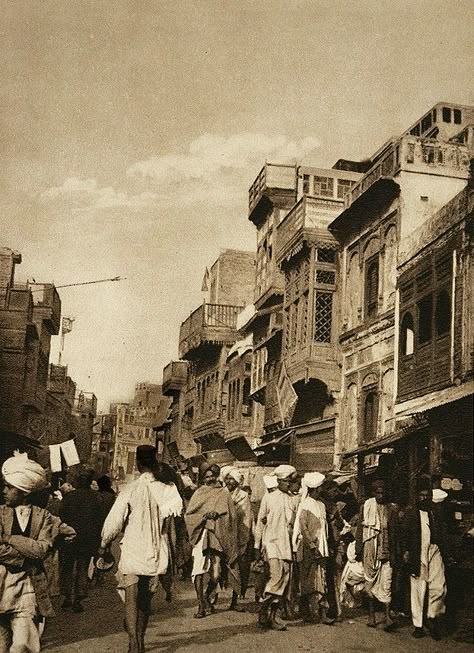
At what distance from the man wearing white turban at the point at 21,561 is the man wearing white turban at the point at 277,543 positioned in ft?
11.4

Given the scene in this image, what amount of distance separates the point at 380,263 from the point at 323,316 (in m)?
2.87

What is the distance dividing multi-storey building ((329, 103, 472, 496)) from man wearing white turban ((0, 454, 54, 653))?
868 cm

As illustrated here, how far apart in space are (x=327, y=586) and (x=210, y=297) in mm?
28913

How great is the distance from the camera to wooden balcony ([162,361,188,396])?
42.8 meters

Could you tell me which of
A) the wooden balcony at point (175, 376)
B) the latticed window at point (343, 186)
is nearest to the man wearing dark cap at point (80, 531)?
the latticed window at point (343, 186)

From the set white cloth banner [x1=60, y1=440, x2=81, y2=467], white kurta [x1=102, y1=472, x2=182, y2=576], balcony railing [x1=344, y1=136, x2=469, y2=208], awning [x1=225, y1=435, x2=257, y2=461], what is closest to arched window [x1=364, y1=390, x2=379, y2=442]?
balcony railing [x1=344, y1=136, x2=469, y2=208]

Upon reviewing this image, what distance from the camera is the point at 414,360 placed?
13.5 m

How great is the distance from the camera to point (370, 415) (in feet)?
55.6

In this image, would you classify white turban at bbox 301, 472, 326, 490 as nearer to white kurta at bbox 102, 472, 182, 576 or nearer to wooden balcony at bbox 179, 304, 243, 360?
white kurta at bbox 102, 472, 182, 576

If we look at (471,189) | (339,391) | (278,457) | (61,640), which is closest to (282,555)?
(61,640)

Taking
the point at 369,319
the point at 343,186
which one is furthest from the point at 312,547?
the point at 343,186

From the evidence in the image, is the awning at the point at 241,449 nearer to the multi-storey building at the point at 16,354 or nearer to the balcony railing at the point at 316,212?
the multi-storey building at the point at 16,354

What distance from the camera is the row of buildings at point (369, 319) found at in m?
11.8

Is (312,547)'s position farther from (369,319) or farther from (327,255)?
(327,255)
